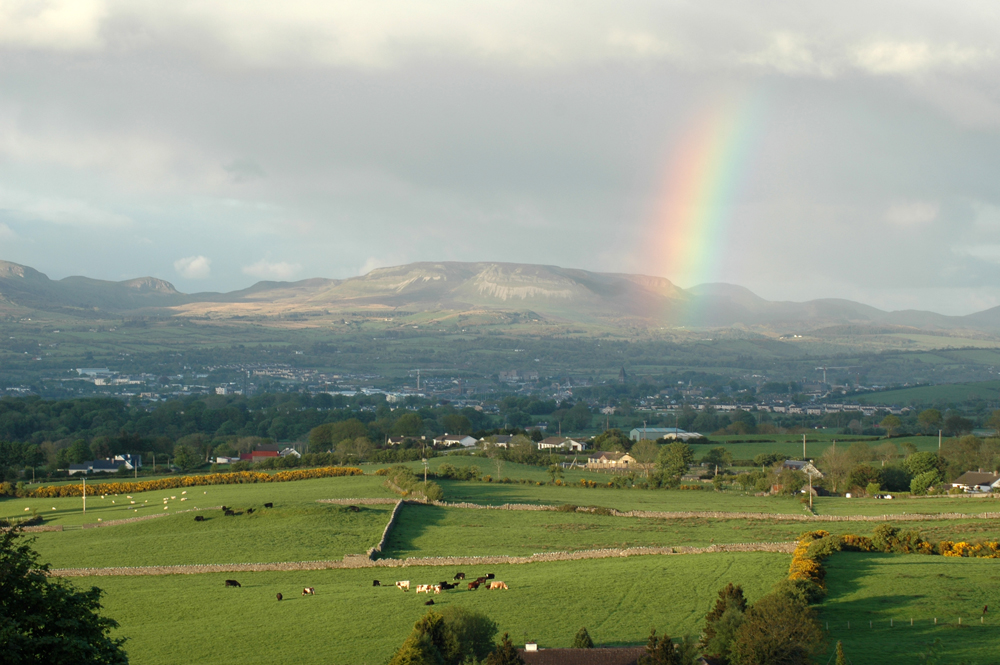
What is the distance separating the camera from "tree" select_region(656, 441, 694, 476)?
68200 millimetres

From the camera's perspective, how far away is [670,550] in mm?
38188

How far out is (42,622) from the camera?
53.4ft

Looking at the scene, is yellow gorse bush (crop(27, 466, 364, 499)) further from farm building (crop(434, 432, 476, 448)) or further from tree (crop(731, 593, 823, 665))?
tree (crop(731, 593, 823, 665))

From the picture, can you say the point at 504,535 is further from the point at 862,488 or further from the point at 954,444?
the point at 954,444

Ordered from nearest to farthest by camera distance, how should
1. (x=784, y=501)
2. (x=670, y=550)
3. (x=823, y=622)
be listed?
1. (x=823, y=622)
2. (x=670, y=550)
3. (x=784, y=501)

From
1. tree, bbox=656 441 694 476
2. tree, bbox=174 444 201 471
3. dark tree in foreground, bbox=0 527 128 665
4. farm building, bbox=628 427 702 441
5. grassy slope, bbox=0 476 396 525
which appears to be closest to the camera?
dark tree in foreground, bbox=0 527 128 665

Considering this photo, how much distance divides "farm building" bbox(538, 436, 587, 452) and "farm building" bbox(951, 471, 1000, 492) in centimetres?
3542

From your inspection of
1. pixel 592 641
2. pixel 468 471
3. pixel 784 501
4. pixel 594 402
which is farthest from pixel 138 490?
pixel 594 402

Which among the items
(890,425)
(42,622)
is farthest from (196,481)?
(890,425)

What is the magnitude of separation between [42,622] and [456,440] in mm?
87516

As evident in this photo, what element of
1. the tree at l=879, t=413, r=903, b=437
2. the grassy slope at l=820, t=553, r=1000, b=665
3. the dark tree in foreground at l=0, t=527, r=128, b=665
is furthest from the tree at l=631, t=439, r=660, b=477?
the dark tree in foreground at l=0, t=527, r=128, b=665

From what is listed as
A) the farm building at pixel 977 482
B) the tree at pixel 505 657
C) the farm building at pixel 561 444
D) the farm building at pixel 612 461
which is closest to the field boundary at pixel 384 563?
the tree at pixel 505 657

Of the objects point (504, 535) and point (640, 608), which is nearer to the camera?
point (640, 608)

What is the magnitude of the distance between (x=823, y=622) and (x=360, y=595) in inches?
590
